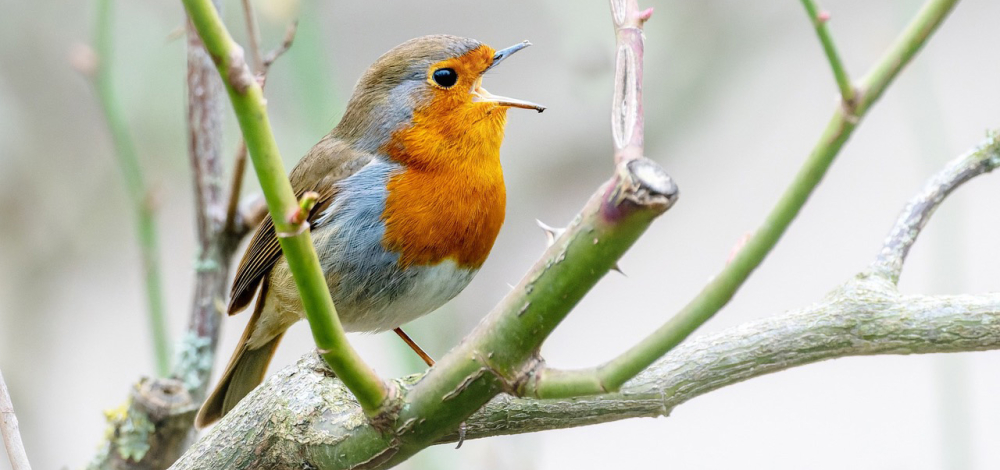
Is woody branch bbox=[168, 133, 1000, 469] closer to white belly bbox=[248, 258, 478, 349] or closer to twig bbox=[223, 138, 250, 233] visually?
white belly bbox=[248, 258, 478, 349]

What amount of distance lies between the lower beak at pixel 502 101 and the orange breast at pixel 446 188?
3 cm

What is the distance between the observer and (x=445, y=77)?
231 cm

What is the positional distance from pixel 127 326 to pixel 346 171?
12.5 ft

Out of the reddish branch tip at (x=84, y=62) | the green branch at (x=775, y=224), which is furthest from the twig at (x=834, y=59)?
the reddish branch tip at (x=84, y=62)

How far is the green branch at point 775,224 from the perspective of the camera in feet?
2.90

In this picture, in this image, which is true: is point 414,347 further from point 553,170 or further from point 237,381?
point 553,170

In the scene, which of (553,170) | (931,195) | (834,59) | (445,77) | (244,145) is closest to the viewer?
(834,59)

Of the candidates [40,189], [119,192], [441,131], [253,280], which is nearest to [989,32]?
[441,131]

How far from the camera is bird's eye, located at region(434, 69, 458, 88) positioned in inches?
90.8

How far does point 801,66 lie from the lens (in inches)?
222

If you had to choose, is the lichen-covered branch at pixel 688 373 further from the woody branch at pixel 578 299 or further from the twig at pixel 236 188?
the twig at pixel 236 188

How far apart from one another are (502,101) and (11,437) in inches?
48.9

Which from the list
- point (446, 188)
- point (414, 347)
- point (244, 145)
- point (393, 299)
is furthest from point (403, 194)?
point (414, 347)

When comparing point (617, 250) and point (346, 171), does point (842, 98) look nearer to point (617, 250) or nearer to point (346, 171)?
point (617, 250)
